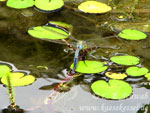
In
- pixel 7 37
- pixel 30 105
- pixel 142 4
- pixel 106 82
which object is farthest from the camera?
pixel 142 4

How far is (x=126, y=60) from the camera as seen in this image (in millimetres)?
2859

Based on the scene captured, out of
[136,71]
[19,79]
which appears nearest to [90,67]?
[136,71]

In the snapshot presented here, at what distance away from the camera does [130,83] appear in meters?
2.62

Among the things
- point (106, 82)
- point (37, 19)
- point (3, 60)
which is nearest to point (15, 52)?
point (3, 60)

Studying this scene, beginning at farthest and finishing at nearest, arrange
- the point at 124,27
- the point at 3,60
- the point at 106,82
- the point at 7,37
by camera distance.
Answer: the point at 124,27 < the point at 7,37 < the point at 3,60 < the point at 106,82

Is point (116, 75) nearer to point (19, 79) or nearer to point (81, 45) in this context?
point (81, 45)

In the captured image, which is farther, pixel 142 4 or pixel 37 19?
pixel 142 4

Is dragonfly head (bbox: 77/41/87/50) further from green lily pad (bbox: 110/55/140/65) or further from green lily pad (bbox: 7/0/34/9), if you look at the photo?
green lily pad (bbox: 7/0/34/9)

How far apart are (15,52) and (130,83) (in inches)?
46.4

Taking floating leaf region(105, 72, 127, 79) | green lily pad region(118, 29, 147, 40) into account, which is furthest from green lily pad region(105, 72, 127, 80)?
green lily pad region(118, 29, 147, 40)

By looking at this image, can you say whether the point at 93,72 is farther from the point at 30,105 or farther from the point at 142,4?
the point at 142,4

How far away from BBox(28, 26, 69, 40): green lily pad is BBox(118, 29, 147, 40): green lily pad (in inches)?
24.8

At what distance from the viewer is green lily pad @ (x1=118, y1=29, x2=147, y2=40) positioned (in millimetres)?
3261

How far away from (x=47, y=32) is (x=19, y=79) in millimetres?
851
